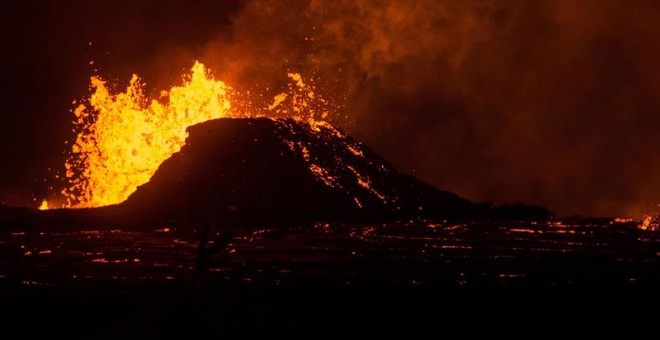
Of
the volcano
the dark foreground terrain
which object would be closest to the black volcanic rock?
the volcano

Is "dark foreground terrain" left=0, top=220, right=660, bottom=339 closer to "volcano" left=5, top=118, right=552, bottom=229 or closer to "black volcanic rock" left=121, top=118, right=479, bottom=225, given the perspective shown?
"volcano" left=5, top=118, right=552, bottom=229

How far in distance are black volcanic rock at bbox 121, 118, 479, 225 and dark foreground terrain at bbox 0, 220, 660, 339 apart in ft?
106

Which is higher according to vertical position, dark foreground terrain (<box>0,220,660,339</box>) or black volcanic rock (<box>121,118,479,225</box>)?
black volcanic rock (<box>121,118,479,225</box>)

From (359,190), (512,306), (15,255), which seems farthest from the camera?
(359,190)

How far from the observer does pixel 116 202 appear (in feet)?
360

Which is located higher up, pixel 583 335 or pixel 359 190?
pixel 359 190

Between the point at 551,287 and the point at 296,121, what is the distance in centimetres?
9924

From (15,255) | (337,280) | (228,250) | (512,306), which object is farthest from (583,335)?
(15,255)

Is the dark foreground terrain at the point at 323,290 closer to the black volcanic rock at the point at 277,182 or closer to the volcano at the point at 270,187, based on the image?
the volcano at the point at 270,187

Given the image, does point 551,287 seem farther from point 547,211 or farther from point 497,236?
point 547,211

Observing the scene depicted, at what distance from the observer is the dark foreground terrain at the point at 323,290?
1126 inches

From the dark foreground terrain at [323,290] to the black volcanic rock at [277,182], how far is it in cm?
3233

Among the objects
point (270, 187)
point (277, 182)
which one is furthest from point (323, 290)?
point (277, 182)

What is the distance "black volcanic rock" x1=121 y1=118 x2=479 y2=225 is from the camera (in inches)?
4102
